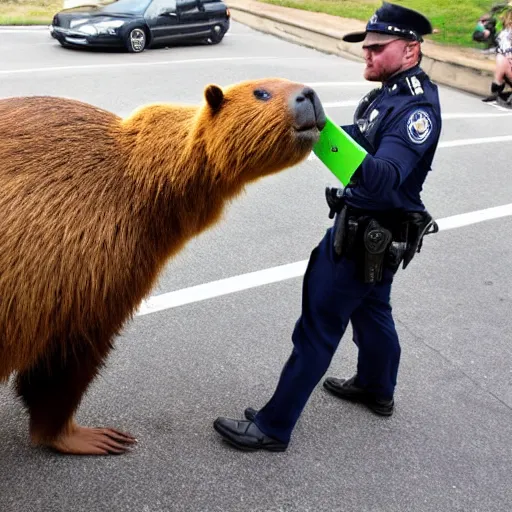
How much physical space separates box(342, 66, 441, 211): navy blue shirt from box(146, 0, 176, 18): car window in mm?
12313

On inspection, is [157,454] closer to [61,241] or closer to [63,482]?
[63,482]

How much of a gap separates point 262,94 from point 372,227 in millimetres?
898

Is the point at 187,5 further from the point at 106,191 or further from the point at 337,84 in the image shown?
the point at 106,191

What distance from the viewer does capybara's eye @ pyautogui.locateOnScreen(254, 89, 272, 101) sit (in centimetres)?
248

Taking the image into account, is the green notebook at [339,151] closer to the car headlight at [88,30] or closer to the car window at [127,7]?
the car headlight at [88,30]

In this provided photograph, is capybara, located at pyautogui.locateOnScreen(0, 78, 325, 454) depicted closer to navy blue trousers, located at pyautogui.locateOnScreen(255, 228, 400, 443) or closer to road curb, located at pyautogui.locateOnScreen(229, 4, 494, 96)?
navy blue trousers, located at pyautogui.locateOnScreen(255, 228, 400, 443)

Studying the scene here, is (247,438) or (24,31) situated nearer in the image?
(247,438)

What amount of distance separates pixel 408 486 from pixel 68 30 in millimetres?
12472

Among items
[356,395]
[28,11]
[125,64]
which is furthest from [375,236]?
[28,11]

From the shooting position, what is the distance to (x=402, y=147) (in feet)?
9.27

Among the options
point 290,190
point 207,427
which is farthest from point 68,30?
point 207,427

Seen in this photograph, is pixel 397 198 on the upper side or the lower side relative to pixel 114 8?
lower

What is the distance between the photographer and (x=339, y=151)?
8.64 ft

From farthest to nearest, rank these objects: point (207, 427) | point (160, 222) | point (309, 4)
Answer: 1. point (309, 4)
2. point (207, 427)
3. point (160, 222)
